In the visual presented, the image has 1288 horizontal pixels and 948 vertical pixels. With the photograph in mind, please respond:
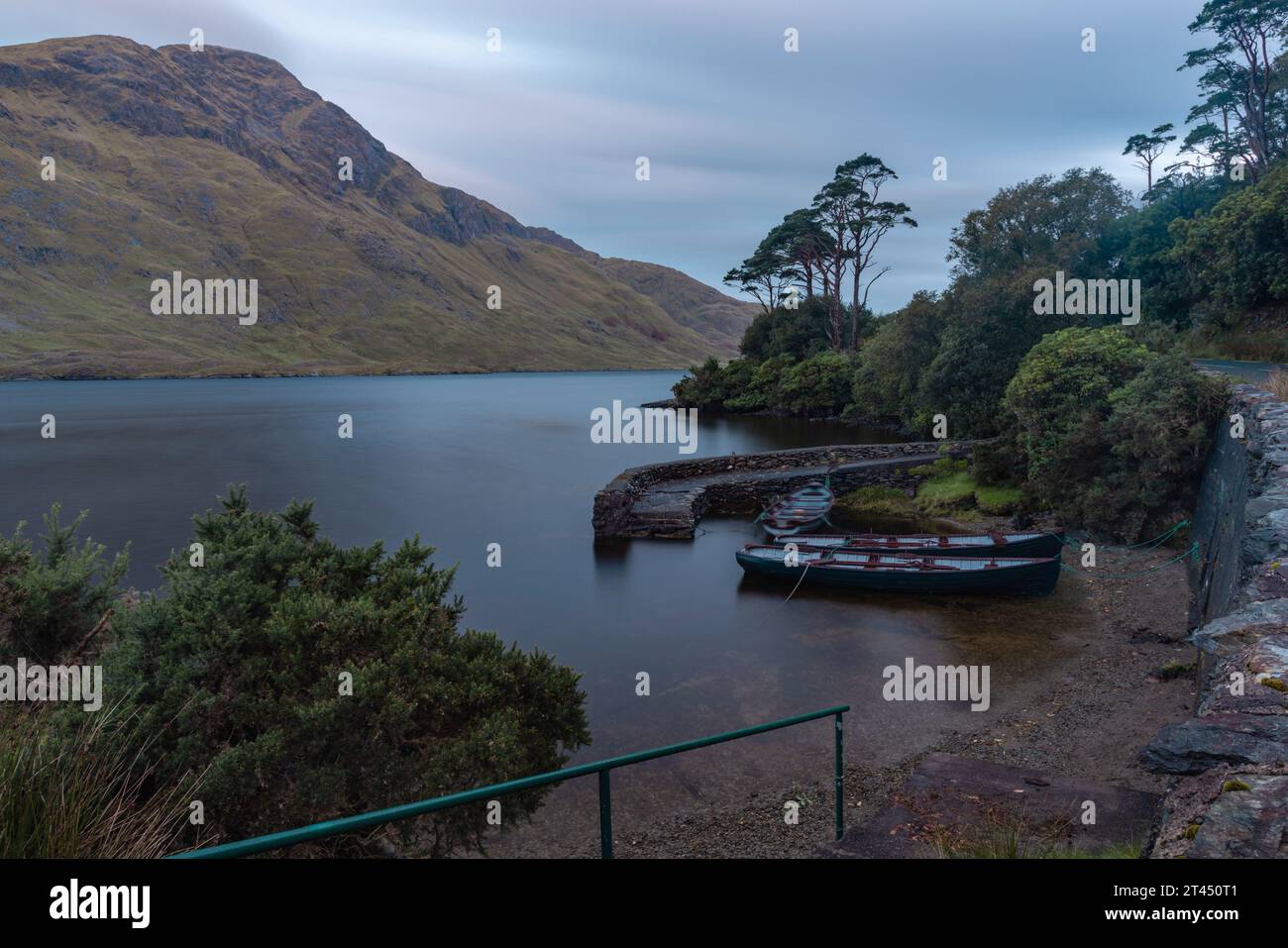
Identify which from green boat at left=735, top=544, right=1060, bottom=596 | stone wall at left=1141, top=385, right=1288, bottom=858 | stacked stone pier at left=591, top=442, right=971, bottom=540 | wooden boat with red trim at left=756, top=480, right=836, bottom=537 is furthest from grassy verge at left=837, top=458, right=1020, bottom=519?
stone wall at left=1141, top=385, right=1288, bottom=858

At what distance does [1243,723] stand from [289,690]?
9.61 metres

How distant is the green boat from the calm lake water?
534mm

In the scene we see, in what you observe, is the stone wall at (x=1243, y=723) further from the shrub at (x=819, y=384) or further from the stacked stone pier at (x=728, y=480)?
the shrub at (x=819, y=384)

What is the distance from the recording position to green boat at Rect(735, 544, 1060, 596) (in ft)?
69.2

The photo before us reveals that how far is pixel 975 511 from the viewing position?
3259 cm

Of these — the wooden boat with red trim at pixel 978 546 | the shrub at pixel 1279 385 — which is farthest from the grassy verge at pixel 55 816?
the wooden boat with red trim at pixel 978 546

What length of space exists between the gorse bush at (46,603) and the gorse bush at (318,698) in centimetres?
160

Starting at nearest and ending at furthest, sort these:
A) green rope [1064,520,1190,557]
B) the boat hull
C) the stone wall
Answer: the stone wall, the boat hull, green rope [1064,520,1190,557]

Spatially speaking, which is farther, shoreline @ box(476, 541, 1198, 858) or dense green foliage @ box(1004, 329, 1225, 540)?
dense green foliage @ box(1004, 329, 1225, 540)

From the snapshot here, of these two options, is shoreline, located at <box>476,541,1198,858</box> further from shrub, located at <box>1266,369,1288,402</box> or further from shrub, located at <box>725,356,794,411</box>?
shrub, located at <box>725,356,794,411</box>
